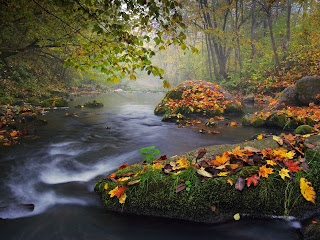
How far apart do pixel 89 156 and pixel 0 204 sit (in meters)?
2.39

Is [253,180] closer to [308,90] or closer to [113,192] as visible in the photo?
[113,192]

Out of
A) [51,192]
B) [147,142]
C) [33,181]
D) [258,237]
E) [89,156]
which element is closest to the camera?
[258,237]

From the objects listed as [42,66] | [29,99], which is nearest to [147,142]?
[29,99]

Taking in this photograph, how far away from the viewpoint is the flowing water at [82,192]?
265 centimetres

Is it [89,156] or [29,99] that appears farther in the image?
[29,99]

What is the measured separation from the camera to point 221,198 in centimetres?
267

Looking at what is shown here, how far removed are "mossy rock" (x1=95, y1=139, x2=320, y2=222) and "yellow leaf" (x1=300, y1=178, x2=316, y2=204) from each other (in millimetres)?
61

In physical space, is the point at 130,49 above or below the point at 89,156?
above

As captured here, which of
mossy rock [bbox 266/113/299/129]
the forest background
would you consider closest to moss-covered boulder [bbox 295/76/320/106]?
mossy rock [bbox 266/113/299/129]

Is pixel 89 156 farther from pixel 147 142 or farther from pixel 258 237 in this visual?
pixel 258 237

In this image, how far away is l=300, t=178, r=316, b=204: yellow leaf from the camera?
2.54 metres

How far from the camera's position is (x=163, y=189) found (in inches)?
112

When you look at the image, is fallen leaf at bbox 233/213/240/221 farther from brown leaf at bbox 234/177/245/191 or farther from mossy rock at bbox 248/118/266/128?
mossy rock at bbox 248/118/266/128

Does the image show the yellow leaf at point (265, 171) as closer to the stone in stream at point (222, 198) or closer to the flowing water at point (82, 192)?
the stone in stream at point (222, 198)
